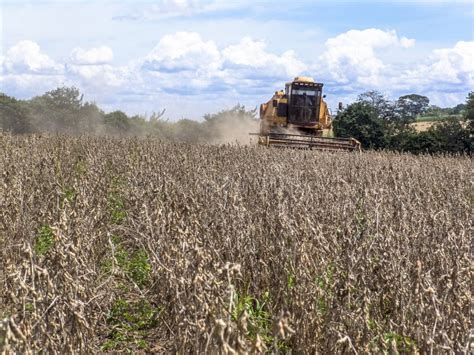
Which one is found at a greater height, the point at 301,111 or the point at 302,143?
the point at 301,111

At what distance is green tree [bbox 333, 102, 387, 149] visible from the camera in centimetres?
2362

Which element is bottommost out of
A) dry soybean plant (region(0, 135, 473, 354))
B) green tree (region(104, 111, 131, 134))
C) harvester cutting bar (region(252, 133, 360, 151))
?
dry soybean plant (region(0, 135, 473, 354))

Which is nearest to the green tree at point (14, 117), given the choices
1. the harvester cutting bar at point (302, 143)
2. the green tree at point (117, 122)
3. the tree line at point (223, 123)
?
the tree line at point (223, 123)

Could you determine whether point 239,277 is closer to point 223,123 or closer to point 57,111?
point 223,123

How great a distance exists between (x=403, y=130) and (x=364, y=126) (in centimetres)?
173

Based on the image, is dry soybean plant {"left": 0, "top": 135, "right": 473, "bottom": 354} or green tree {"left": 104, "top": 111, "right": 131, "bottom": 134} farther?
green tree {"left": 104, "top": 111, "right": 131, "bottom": 134}

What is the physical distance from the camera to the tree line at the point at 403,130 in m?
21.4

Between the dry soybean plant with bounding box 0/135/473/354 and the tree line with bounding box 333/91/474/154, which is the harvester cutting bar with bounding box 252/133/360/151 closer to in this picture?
the tree line with bounding box 333/91/474/154

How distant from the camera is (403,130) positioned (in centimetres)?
2423

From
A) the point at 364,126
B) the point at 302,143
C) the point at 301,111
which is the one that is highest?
the point at 301,111

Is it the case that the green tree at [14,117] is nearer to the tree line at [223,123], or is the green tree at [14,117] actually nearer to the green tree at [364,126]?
the tree line at [223,123]

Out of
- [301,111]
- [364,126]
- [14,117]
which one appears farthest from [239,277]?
[14,117]

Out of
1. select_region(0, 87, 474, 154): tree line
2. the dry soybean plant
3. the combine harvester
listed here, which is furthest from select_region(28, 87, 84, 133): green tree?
the dry soybean plant

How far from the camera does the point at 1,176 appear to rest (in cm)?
604
